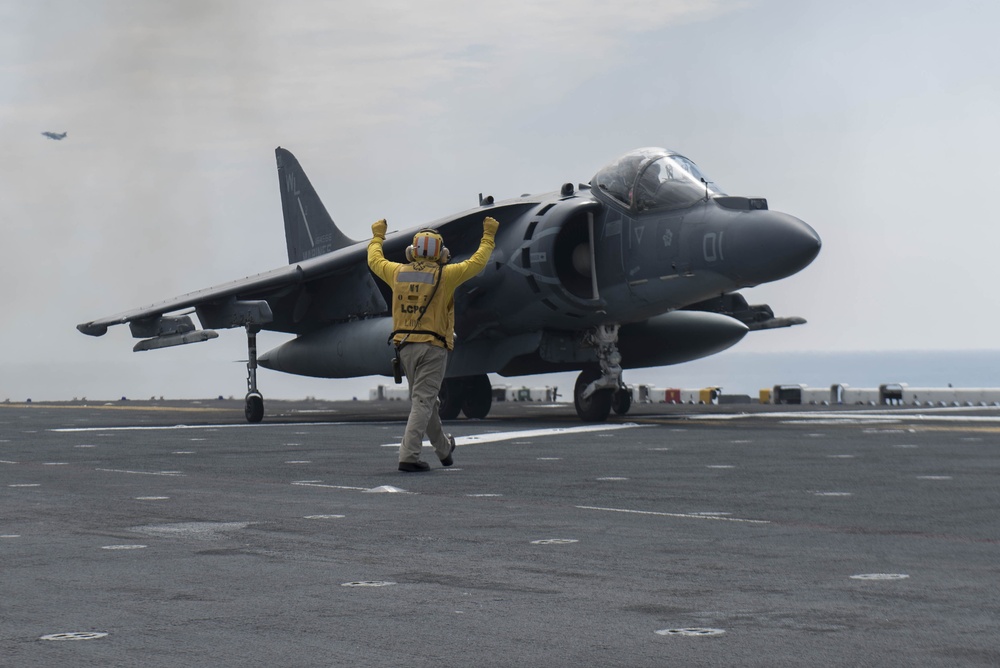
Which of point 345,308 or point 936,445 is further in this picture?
point 345,308

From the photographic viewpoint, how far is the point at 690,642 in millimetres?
3898

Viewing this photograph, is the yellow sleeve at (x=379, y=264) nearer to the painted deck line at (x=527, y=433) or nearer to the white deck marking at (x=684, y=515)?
the painted deck line at (x=527, y=433)

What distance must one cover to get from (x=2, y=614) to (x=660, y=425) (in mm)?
13743

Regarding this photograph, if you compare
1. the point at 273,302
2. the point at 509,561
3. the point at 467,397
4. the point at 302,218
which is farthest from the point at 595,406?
the point at 509,561

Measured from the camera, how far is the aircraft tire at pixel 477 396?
21375 millimetres

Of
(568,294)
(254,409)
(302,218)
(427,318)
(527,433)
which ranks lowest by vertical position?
(527,433)

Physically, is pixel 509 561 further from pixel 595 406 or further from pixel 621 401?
pixel 621 401

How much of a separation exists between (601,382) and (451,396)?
10.2 feet

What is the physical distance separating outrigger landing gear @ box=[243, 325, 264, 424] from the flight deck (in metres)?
10.4

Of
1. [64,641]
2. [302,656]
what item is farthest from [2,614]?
[302,656]

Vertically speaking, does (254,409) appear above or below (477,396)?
below

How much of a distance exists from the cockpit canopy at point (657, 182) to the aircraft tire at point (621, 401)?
3472 mm

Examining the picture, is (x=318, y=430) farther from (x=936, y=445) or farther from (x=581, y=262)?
(x=936, y=445)

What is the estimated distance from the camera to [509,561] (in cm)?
560
